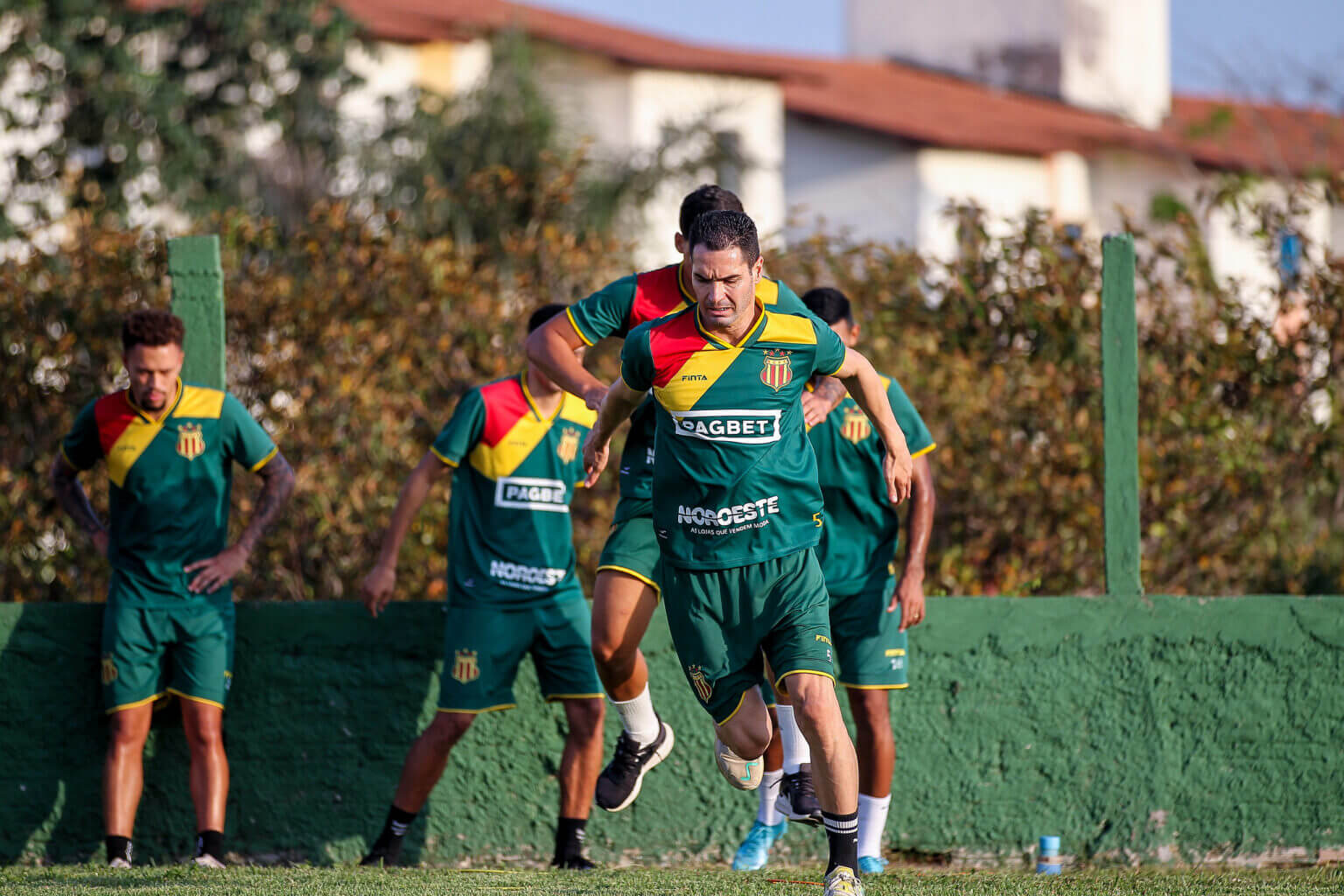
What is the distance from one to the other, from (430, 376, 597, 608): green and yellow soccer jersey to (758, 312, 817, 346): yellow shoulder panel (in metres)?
1.74

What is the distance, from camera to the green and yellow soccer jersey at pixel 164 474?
21.9 feet

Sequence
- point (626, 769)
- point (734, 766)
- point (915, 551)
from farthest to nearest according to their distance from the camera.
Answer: point (915, 551) → point (626, 769) → point (734, 766)

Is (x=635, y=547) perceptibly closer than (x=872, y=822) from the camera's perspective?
Yes

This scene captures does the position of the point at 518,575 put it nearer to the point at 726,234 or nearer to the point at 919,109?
the point at 726,234

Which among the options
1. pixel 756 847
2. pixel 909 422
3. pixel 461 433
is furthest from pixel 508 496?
pixel 756 847

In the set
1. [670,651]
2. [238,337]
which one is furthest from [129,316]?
[670,651]

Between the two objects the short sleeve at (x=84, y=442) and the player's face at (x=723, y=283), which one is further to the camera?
the short sleeve at (x=84, y=442)

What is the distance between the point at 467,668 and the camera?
21.6 feet

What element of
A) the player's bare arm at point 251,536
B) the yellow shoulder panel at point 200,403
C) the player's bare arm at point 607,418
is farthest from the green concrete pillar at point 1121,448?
the yellow shoulder panel at point 200,403

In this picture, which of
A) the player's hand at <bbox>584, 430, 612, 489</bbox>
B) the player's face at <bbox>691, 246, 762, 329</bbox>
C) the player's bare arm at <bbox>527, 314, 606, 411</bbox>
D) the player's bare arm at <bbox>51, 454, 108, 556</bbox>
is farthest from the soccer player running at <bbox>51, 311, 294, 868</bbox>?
the player's face at <bbox>691, 246, 762, 329</bbox>

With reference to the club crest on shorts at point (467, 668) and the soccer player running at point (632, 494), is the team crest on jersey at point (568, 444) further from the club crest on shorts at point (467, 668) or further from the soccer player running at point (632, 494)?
the club crest on shorts at point (467, 668)

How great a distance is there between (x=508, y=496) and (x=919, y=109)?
21.4m

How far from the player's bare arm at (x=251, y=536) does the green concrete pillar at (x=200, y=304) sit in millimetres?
498

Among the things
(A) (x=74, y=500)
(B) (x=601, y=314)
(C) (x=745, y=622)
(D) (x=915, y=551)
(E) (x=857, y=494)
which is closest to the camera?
(C) (x=745, y=622)
